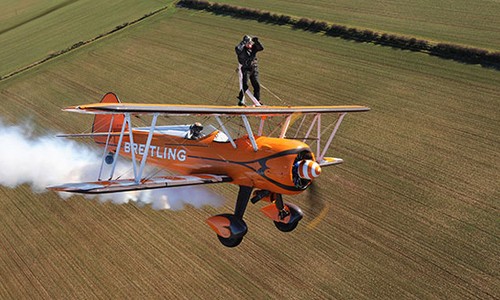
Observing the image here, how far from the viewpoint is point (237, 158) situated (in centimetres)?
1264

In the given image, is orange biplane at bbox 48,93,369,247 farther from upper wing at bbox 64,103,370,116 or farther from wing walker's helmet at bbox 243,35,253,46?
wing walker's helmet at bbox 243,35,253,46

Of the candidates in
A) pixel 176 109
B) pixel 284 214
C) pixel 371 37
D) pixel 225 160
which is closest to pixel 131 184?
pixel 176 109

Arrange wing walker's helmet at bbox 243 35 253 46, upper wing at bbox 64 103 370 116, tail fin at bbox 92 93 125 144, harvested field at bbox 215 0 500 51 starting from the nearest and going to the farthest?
1. upper wing at bbox 64 103 370 116
2. wing walker's helmet at bbox 243 35 253 46
3. tail fin at bbox 92 93 125 144
4. harvested field at bbox 215 0 500 51

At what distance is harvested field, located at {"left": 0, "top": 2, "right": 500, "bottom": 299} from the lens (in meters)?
14.0

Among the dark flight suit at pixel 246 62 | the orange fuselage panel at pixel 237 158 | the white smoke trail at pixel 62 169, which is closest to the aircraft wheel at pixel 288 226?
the orange fuselage panel at pixel 237 158

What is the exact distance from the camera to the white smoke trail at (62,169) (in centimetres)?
1680

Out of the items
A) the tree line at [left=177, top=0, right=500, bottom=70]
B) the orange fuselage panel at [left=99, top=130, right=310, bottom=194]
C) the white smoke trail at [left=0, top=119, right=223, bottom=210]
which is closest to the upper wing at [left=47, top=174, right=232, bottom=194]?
the orange fuselage panel at [left=99, top=130, right=310, bottom=194]

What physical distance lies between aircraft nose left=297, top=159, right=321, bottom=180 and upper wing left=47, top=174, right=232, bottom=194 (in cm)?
238

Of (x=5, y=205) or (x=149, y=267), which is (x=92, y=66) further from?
(x=149, y=267)

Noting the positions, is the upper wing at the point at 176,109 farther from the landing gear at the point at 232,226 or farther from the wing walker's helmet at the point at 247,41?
the wing walker's helmet at the point at 247,41

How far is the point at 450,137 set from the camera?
66.5 ft

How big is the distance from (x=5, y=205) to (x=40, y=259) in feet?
15.3

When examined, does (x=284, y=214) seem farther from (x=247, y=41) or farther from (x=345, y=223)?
(x=247, y=41)

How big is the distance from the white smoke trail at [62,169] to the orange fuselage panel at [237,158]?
212 cm
